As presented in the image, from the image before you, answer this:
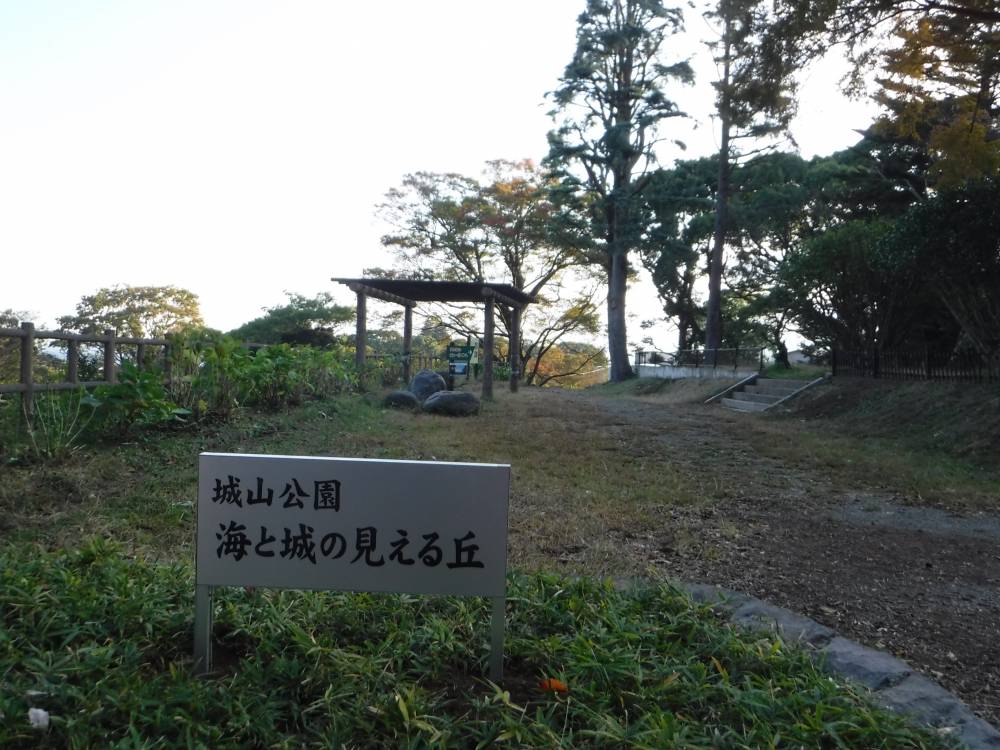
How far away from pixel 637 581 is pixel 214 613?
5.97ft

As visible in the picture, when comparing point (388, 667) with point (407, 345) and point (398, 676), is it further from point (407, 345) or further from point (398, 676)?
point (407, 345)

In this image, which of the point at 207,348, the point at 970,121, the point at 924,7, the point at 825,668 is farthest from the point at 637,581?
the point at 970,121

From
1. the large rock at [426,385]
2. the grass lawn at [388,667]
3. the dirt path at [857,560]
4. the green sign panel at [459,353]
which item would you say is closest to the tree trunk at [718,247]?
the green sign panel at [459,353]

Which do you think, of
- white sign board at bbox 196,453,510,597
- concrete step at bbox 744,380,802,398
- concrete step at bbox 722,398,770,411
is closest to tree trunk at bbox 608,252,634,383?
concrete step at bbox 744,380,802,398

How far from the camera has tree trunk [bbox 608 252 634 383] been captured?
2533cm

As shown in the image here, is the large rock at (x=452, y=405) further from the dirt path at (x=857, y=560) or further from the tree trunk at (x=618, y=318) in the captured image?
the tree trunk at (x=618, y=318)

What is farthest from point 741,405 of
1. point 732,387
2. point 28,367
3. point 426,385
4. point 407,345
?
point 28,367

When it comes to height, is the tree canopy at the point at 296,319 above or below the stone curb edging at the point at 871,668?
above

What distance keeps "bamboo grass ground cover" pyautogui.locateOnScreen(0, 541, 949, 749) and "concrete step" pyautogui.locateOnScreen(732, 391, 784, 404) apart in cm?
1268

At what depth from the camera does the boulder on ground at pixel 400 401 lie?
12195 millimetres

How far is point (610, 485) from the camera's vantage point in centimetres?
619

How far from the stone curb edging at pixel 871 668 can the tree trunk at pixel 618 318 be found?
22214 mm

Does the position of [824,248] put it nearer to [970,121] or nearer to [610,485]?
[970,121]

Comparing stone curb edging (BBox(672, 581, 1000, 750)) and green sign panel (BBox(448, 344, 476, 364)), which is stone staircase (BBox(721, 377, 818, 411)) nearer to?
green sign panel (BBox(448, 344, 476, 364))
